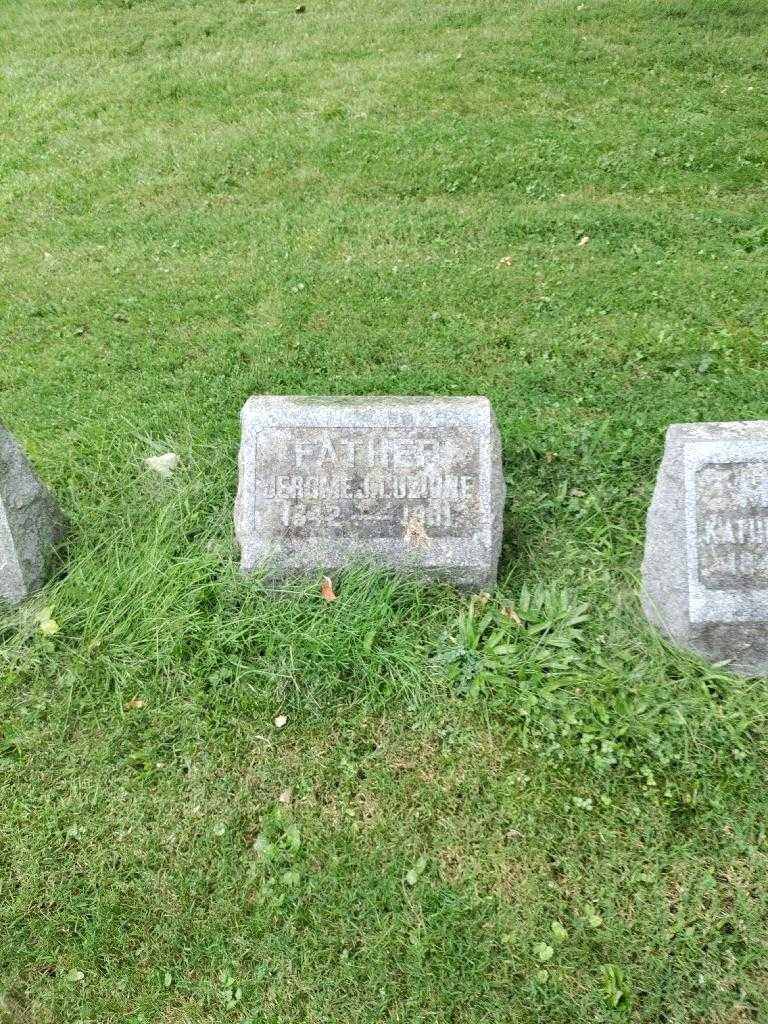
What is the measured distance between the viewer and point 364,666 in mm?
3617

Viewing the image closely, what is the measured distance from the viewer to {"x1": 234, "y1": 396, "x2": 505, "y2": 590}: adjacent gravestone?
377 cm

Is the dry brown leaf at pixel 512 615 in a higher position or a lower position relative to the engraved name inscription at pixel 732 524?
lower

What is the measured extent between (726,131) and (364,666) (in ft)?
20.1

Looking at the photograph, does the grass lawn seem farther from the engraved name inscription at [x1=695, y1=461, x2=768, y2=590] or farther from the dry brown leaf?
the engraved name inscription at [x1=695, y1=461, x2=768, y2=590]

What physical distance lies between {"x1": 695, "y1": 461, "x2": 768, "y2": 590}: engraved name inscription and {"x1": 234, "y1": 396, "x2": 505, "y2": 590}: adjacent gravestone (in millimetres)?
910

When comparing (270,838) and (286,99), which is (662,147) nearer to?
(286,99)

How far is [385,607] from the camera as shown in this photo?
3.72m

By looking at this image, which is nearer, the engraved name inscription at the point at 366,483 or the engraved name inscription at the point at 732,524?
the engraved name inscription at the point at 732,524

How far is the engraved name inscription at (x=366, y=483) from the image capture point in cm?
378

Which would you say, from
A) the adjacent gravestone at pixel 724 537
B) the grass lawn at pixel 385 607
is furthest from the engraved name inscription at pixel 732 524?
the grass lawn at pixel 385 607

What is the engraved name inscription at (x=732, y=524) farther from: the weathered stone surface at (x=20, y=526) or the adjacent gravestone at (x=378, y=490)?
the weathered stone surface at (x=20, y=526)

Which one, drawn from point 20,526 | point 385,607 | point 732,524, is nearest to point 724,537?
point 732,524

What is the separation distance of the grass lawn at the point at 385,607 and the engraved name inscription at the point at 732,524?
436mm

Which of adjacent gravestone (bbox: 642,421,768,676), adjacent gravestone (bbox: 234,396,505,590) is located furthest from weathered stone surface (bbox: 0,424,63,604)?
adjacent gravestone (bbox: 642,421,768,676)
